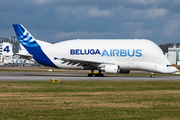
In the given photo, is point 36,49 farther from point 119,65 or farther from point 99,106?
point 99,106

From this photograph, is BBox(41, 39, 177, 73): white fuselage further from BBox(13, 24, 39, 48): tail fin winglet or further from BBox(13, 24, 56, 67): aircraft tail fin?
BBox(13, 24, 39, 48): tail fin winglet

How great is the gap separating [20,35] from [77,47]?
11051 millimetres

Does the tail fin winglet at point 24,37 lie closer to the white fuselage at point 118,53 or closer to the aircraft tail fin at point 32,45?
the aircraft tail fin at point 32,45

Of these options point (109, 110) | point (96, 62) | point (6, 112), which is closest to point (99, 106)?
point (109, 110)

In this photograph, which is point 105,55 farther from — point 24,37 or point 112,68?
point 24,37

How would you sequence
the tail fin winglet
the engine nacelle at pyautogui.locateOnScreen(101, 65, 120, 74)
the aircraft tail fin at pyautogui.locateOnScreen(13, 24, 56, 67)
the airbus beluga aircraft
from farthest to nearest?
the tail fin winglet → the aircraft tail fin at pyautogui.locateOnScreen(13, 24, 56, 67) → the airbus beluga aircraft → the engine nacelle at pyautogui.locateOnScreen(101, 65, 120, 74)

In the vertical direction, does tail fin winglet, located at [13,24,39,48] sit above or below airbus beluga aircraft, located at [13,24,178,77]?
above

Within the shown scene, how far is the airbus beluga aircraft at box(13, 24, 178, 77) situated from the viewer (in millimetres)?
45719

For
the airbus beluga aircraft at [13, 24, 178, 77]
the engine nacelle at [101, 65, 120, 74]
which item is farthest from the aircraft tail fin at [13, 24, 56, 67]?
the engine nacelle at [101, 65, 120, 74]

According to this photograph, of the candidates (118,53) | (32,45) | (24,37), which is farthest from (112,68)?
(24,37)

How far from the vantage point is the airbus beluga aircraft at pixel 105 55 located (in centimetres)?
4572

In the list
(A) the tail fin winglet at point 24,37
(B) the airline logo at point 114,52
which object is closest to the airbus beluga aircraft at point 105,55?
(B) the airline logo at point 114,52

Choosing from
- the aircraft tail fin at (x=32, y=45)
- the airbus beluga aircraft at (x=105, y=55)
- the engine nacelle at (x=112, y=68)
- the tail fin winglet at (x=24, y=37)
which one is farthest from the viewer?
the tail fin winglet at (x=24, y=37)

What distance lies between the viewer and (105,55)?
153ft
